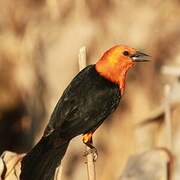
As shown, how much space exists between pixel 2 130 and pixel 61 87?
68 centimetres

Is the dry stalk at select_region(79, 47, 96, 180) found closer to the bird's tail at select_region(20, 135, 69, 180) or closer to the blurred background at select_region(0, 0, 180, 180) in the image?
the bird's tail at select_region(20, 135, 69, 180)

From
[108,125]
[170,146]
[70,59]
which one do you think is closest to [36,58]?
[70,59]

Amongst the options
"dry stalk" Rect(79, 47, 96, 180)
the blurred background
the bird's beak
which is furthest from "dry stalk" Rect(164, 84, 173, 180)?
the blurred background

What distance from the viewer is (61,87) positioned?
221 inches

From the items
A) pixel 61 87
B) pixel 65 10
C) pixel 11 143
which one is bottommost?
pixel 11 143

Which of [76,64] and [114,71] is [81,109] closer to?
[114,71]

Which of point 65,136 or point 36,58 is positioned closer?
point 65,136

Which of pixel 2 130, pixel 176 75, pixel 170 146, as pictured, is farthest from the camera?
pixel 2 130

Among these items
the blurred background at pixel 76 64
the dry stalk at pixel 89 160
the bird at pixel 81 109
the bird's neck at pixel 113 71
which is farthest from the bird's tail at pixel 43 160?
the blurred background at pixel 76 64

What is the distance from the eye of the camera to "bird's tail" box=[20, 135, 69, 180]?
3910mm

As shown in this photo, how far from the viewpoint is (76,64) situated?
5.61 m

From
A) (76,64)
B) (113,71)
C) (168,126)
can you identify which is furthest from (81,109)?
(76,64)

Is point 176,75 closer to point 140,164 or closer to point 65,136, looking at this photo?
point 140,164

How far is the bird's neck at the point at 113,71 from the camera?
4.30 metres
